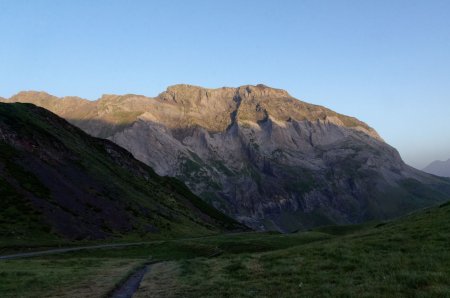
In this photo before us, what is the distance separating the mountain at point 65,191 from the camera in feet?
306

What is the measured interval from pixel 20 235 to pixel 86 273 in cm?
5129

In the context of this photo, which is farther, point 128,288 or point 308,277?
point 128,288

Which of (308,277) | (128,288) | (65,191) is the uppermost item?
(65,191)

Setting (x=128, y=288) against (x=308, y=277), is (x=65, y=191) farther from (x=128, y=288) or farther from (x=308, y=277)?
(x=308, y=277)

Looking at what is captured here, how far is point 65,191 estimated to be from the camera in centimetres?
11388

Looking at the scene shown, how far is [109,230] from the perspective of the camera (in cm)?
10538

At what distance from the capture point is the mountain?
306 feet

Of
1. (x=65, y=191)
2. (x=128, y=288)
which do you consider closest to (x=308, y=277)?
(x=128, y=288)

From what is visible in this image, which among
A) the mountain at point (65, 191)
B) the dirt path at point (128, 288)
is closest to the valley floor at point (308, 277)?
the dirt path at point (128, 288)

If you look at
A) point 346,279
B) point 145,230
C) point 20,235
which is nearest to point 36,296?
point 346,279

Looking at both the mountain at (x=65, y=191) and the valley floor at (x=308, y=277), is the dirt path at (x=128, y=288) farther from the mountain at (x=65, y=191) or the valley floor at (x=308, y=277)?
the mountain at (x=65, y=191)

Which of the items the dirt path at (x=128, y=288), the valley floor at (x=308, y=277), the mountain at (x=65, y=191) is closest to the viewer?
the valley floor at (x=308, y=277)

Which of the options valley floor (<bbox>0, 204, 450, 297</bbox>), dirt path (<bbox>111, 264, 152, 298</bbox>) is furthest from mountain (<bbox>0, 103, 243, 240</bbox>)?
Answer: valley floor (<bbox>0, 204, 450, 297</bbox>)

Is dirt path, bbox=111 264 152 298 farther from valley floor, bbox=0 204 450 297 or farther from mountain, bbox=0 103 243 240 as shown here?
mountain, bbox=0 103 243 240
